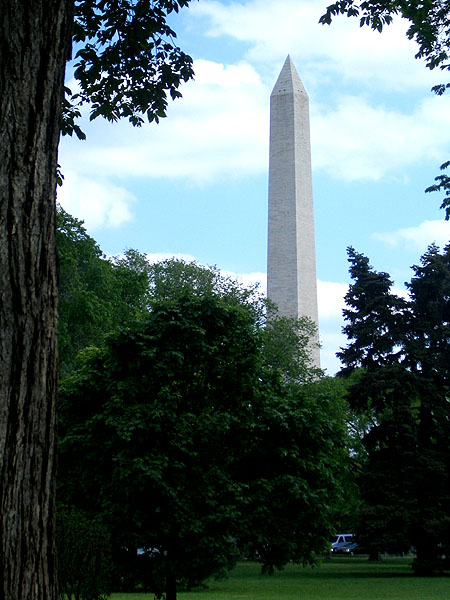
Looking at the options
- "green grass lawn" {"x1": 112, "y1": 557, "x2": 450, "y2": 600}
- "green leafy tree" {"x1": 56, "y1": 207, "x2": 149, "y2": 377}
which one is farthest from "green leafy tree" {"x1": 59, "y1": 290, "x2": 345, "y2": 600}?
"green leafy tree" {"x1": 56, "y1": 207, "x2": 149, "y2": 377}

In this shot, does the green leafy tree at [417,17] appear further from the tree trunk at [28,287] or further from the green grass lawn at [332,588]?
the green grass lawn at [332,588]

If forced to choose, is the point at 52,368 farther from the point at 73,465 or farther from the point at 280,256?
the point at 280,256

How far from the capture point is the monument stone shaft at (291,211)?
159 feet

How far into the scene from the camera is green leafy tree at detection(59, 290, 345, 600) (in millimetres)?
15227

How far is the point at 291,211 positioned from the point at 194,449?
34182 millimetres

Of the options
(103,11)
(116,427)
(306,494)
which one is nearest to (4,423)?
(103,11)

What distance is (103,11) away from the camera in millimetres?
10414

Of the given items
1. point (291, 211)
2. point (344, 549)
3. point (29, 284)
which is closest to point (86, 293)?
point (291, 211)

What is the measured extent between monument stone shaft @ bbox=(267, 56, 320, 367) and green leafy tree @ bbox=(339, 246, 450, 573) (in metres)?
10.8

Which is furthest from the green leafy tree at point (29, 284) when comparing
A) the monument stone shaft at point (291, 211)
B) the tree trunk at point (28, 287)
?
the monument stone shaft at point (291, 211)

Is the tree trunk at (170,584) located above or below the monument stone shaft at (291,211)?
below

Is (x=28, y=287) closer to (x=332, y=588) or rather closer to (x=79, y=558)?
(x=79, y=558)

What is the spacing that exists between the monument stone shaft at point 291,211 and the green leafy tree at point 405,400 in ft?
35.4

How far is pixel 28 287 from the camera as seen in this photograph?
12.6ft
